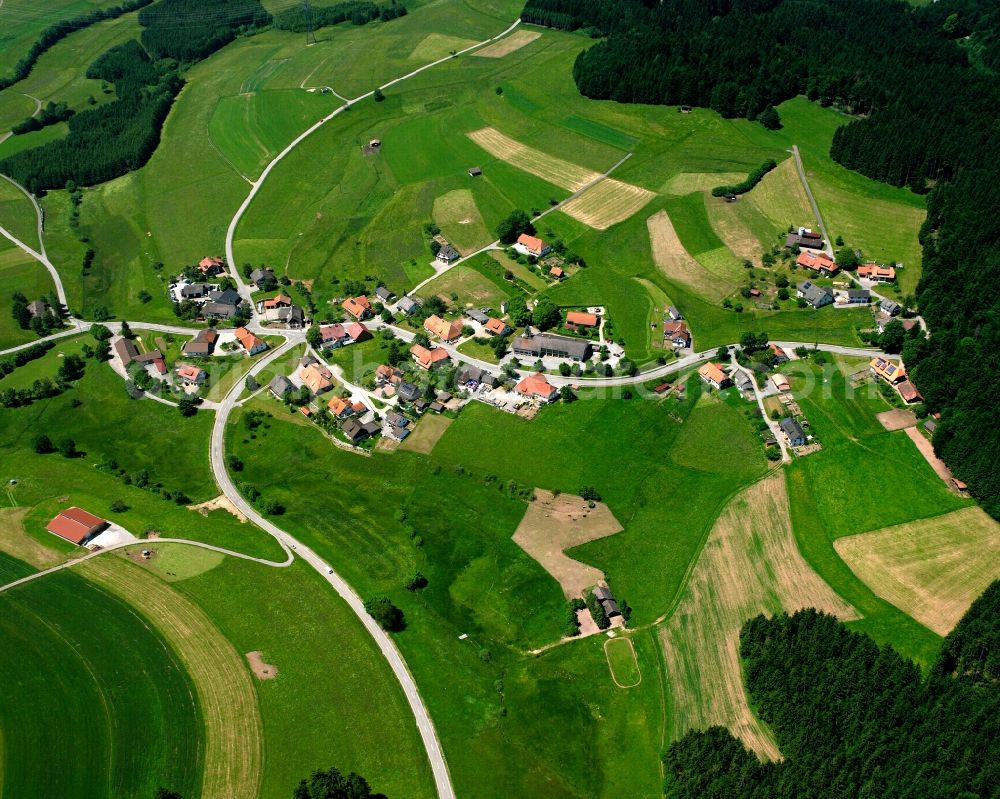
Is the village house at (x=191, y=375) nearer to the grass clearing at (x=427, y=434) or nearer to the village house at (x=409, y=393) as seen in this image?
the village house at (x=409, y=393)

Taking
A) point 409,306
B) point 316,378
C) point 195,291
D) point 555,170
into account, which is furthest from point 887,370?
point 195,291

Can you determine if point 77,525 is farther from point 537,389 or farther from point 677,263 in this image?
point 677,263

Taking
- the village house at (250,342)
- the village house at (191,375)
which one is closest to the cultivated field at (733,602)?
the village house at (250,342)

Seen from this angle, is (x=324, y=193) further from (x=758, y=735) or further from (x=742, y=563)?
(x=758, y=735)

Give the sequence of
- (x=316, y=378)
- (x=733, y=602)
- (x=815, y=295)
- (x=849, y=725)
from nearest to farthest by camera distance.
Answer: (x=849, y=725) < (x=733, y=602) < (x=316, y=378) < (x=815, y=295)

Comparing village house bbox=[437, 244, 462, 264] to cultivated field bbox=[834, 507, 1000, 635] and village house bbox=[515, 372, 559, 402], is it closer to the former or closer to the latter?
village house bbox=[515, 372, 559, 402]
